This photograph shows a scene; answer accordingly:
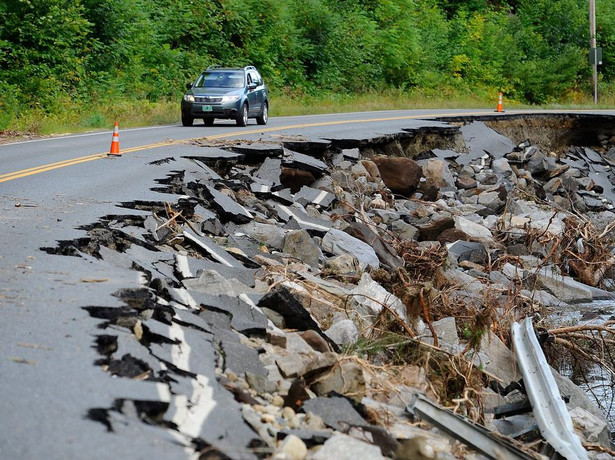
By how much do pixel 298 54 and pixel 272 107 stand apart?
9.56 metres

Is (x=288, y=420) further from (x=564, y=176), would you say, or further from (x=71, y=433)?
(x=564, y=176)

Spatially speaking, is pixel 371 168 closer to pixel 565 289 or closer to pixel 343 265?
pixel 565 289

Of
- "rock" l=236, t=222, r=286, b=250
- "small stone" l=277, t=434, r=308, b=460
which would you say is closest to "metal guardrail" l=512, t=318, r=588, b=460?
"small stone" l=277, t=434, r=308, b=460

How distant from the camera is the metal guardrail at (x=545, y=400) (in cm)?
651

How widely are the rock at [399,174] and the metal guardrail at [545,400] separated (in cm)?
1033

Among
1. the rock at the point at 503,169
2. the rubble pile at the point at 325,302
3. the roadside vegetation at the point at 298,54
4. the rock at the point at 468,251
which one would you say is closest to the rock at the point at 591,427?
the rubble pile at the point at 325,302

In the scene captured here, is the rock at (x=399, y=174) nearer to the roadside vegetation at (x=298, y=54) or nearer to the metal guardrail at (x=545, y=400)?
the roadside vegetation at (x=298, y=54)

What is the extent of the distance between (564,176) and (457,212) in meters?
7.57

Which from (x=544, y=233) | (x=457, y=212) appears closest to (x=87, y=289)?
(x=544, y=233)

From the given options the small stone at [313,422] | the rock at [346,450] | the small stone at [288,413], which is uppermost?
the rock at [346,450]

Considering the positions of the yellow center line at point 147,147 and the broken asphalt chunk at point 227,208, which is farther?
the yellow center line at point 147,147

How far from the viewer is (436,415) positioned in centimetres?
584

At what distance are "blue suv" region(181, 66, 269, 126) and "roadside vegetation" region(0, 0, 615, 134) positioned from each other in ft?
7.74

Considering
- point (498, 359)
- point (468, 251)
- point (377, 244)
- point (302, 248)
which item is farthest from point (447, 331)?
point (468, 251)
